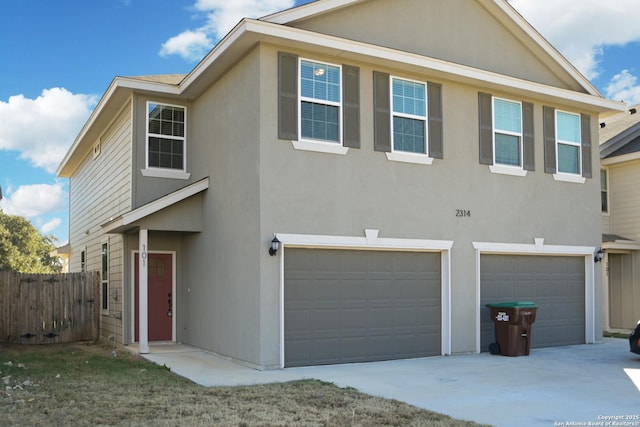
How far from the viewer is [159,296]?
15.3m

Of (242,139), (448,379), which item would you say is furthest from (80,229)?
(448,379)

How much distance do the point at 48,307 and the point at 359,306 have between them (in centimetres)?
913

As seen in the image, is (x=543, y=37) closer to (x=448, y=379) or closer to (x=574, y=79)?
(x=574, y=79)

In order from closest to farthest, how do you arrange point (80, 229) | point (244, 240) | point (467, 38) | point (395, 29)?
point (244, 240)
point (395, 29)
point (467, 38)
point (80, 229)

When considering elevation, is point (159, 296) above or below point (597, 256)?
below

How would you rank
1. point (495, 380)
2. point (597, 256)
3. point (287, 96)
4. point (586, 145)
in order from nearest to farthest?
point (495, 380)
point (287, 96)
point (597, 256)
point (586, 145)

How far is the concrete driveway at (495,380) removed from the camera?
789cm

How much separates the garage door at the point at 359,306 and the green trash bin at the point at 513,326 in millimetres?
1225

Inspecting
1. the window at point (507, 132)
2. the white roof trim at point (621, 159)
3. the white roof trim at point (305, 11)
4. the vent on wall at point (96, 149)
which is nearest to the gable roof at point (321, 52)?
the white roof trim at point (305, 11)

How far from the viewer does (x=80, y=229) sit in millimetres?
21922

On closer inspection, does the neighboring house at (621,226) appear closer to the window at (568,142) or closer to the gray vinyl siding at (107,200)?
the window at (568,142)

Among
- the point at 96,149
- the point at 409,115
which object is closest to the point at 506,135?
the point at 409,115

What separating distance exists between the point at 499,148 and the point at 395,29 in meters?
3.52

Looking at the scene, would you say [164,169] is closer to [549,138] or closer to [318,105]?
[318,105]
